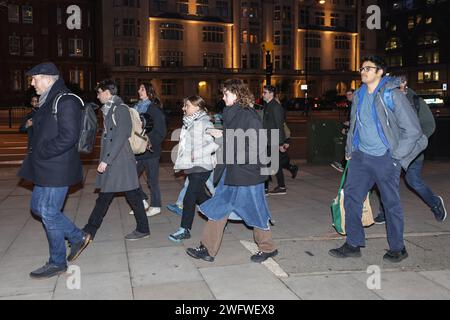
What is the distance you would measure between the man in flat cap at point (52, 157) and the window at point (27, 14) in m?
61.8

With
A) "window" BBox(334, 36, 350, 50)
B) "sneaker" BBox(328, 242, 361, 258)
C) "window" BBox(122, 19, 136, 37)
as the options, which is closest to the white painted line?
"sneaker" BBox(328, 242, 361, 258)

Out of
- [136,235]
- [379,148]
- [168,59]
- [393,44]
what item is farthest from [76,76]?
[393,44]

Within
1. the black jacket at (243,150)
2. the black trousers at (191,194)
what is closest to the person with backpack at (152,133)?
the black trousers at (191,194)

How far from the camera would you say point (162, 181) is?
11.7 metres

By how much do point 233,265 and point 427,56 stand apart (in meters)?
99.7

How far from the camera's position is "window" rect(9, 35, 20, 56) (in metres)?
60.8

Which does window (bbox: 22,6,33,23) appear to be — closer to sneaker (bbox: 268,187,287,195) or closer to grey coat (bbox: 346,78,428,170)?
sneaker (bbox: 268,187,287,195)

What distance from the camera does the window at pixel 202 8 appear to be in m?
70.2

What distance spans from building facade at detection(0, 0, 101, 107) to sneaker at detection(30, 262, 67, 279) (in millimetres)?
57217

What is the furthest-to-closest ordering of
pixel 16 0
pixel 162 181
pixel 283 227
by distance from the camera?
1. pixel 16 0
2. pixel 162 181
3. pixel 283 227

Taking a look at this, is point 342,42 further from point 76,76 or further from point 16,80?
point 16,80

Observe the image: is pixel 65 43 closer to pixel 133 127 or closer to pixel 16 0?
pixel 16 0

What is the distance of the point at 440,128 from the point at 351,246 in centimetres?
1017
